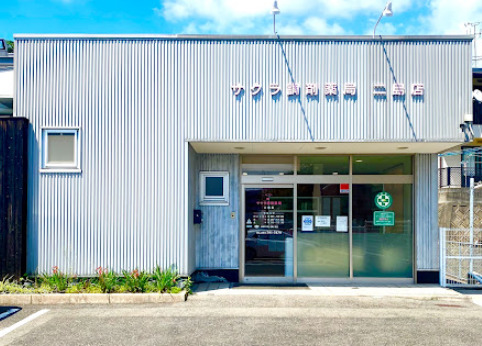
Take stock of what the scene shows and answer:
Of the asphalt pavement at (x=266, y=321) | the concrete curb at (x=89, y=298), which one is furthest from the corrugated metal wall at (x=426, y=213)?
the concrete curb at (x=89, y=298)

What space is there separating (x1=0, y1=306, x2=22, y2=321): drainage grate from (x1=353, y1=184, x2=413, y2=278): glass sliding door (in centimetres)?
728

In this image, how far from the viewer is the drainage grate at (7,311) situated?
7.57 metres

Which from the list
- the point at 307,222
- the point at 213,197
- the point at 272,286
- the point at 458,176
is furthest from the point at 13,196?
the point at 458,176

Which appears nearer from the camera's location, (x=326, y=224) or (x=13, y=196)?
(x=13, y=196)

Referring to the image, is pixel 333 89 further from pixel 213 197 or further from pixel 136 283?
pixel 136 283

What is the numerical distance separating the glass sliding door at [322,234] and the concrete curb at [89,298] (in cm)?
344

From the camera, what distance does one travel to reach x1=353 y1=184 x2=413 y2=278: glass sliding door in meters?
10.7

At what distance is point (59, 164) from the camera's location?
31.2 feet

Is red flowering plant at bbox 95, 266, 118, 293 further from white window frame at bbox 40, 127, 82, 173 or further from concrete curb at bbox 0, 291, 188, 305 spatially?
white window frame at bbox 40, 127, 82, 173

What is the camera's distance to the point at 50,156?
9.53 meters

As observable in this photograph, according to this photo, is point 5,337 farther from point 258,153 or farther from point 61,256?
point 258,153

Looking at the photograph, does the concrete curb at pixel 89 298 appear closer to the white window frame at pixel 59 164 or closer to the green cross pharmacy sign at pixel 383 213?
the white window frame at pixel 59 164

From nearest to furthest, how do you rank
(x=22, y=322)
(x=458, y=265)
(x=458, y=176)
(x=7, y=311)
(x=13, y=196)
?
(x=22, y=322) → (x=7, y=311) → (x=13, y=196) → (x=458, y=265) → (x=458, y=176)

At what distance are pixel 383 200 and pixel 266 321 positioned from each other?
4.90 metres
